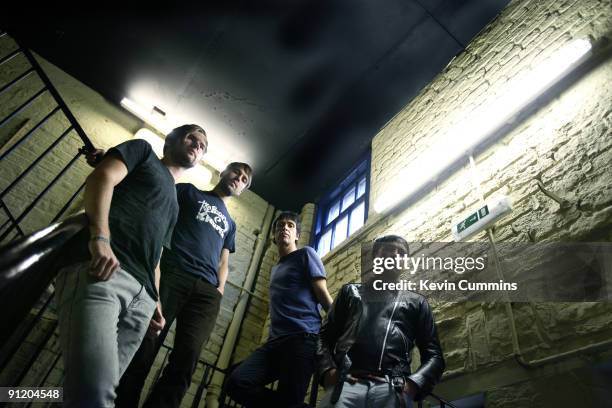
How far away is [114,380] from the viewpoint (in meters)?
1.21

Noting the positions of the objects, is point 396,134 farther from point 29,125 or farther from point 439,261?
point 29,125

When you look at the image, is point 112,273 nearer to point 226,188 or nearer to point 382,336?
point 382,336

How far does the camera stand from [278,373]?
2.41 metres

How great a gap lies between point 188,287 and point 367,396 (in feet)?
3.88

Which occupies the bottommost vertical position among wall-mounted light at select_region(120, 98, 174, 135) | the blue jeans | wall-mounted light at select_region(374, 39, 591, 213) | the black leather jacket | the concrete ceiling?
the blue jeans

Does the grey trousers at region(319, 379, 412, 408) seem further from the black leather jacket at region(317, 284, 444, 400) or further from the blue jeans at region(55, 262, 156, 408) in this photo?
the blue jeans at region(55, 262, 156, 408)

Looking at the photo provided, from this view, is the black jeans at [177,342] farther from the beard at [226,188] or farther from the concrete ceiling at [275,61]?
the concrete ceiling at [275,61]

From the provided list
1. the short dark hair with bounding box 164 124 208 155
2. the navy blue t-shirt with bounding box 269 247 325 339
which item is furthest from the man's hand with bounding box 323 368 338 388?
the short dark hair with bounding box 164 124 208 155

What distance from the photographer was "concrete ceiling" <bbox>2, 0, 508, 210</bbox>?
468 centimetres

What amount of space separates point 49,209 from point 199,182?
2061mm

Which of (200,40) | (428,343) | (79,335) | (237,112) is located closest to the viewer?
(79,335)

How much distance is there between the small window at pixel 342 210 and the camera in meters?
5.45

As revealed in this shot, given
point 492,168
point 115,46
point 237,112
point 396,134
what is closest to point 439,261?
point 492,168

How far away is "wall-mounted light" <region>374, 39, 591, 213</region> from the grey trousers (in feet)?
7.87
